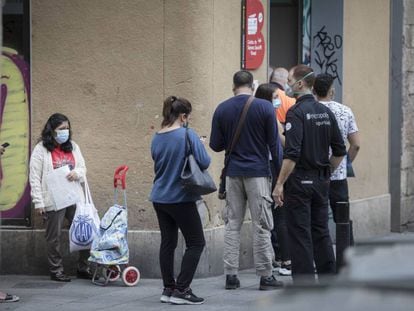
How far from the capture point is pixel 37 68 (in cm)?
945

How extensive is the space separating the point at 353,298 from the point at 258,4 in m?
7.89

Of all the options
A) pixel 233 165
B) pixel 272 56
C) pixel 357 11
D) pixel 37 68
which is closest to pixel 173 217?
pixel 233 165

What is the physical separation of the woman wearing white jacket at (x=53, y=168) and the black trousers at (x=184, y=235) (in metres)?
1.43

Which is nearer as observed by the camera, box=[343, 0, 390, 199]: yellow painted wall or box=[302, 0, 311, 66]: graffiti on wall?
box=[302, 0, 311, 66]: graffiti on wall

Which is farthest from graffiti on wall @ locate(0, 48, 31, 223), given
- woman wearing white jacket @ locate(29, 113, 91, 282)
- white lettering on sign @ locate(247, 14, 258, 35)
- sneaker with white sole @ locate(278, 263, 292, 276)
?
sneaker with white sole @ locate(278, 263, 292, 276)

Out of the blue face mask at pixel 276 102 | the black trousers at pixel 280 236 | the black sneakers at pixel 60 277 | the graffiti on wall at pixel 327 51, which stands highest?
the graffiti on wall at pixel 327 51

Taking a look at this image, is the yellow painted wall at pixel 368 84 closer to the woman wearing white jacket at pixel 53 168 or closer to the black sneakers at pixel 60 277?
the woman wearing white jacket at pixel 53 168

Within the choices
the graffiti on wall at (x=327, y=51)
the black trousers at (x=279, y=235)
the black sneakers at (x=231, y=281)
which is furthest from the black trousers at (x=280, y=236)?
the graffiti on wall at (x=327, y=51)

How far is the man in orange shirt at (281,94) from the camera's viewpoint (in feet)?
32.2

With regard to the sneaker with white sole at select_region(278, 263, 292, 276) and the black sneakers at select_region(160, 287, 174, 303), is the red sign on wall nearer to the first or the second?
the sneaker with white sole at select_region(278, 263, 292, 276)

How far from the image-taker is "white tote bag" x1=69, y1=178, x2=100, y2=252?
897 cm

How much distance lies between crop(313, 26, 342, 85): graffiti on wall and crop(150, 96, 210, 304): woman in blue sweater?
163 inches

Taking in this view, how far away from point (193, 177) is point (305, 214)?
0.97 meters

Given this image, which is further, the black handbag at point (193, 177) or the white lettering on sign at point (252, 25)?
the white lettering on sign at point (252, 25)
